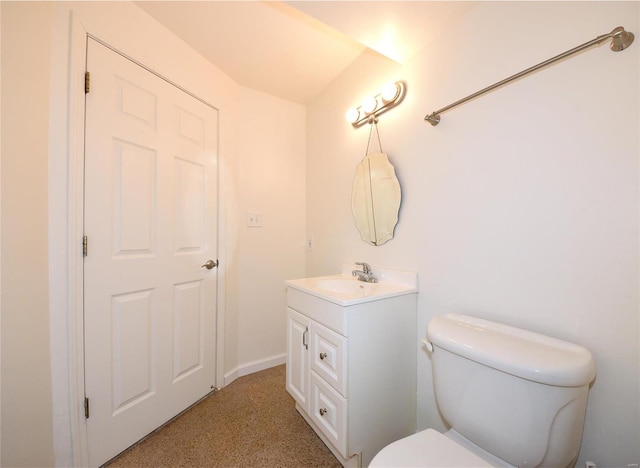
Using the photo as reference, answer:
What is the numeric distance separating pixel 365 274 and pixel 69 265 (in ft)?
4.70

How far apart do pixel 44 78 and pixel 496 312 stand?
206 centimetres

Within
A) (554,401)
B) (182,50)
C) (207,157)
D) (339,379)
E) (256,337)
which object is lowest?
(256,337)

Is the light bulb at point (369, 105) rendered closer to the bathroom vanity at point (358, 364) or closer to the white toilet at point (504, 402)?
the bathroom vanity at point (358, 364)

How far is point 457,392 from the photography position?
0.87m

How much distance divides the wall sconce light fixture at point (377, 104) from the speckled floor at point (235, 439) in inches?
74.3

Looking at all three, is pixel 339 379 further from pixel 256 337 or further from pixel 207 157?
pixel 207 157

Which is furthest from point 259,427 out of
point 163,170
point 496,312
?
point 163,170

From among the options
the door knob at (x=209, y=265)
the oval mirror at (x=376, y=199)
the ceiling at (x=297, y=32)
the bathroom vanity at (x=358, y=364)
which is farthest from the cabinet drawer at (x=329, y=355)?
the ceiling at (x=297, y=32)

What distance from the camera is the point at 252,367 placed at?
200 cm

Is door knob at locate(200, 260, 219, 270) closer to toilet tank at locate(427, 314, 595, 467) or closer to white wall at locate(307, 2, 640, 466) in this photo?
white wall at locate(307, 2, 640, 466)

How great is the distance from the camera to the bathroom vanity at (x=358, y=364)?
108 cm

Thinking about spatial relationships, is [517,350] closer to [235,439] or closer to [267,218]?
[235,439]

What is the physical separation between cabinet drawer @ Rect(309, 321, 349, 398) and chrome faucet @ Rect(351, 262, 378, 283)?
432 mm

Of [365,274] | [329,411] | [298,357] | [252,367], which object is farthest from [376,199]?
[252,367]
